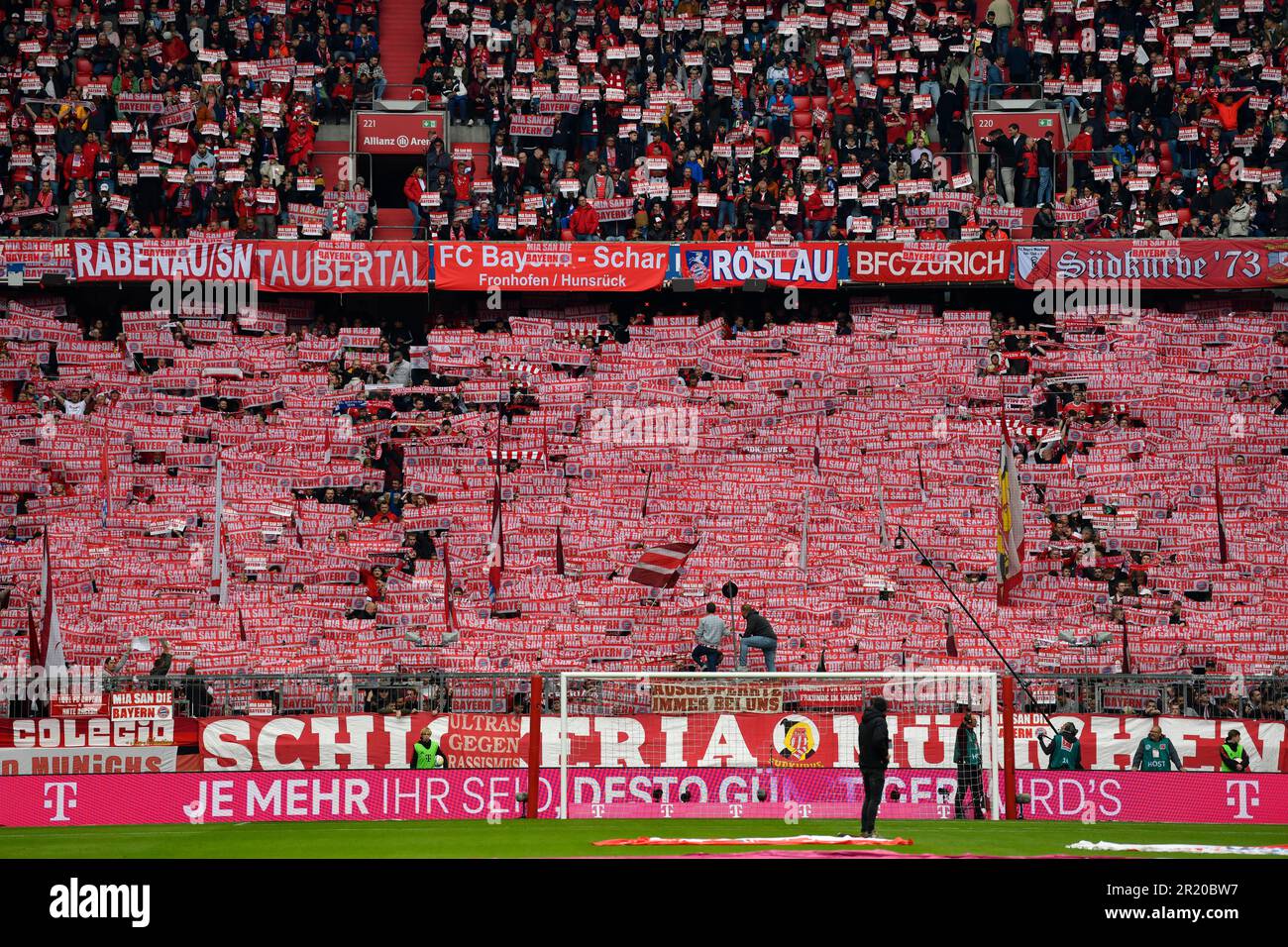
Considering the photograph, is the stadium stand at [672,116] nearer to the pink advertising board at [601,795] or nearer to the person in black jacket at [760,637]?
the person in black jacket at [760,637]

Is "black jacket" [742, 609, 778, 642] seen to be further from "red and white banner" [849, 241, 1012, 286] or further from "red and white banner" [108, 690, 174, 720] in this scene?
"red and white banner" [849, 241, 1012, 286]

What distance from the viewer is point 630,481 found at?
3444 cm

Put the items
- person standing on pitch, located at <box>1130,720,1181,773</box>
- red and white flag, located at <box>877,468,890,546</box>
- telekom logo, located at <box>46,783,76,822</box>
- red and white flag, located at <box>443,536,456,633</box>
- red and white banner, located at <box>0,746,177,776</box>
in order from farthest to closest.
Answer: red and white flag, located at <box>877,468,890,546</box> → red and white flag, located at <box>443,536,456,633</box> → red and white banner, located at <box>0,746,177,776</box> → person standing on pitch, located at <box>1130,720,1181,773</box> → telekom logo, located at <box>46,783,76,822</box>

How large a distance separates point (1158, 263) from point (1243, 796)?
61.5 feet

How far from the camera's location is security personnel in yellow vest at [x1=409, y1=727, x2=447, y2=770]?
24.5 m

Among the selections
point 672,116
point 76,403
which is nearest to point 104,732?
point 76,403

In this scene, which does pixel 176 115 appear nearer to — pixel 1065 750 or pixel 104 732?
pixel 104 732

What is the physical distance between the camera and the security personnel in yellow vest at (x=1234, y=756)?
2436 centimetres

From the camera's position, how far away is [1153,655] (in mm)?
29406

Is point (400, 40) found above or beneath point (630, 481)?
above

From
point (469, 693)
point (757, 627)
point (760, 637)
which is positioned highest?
point (757, 627)

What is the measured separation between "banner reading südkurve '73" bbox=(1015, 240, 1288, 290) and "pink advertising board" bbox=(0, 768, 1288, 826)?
1793cm

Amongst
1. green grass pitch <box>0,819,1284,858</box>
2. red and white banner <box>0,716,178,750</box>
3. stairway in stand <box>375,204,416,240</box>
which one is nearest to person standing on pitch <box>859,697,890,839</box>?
green grass pitch <box>0,819,1284,858</box>
